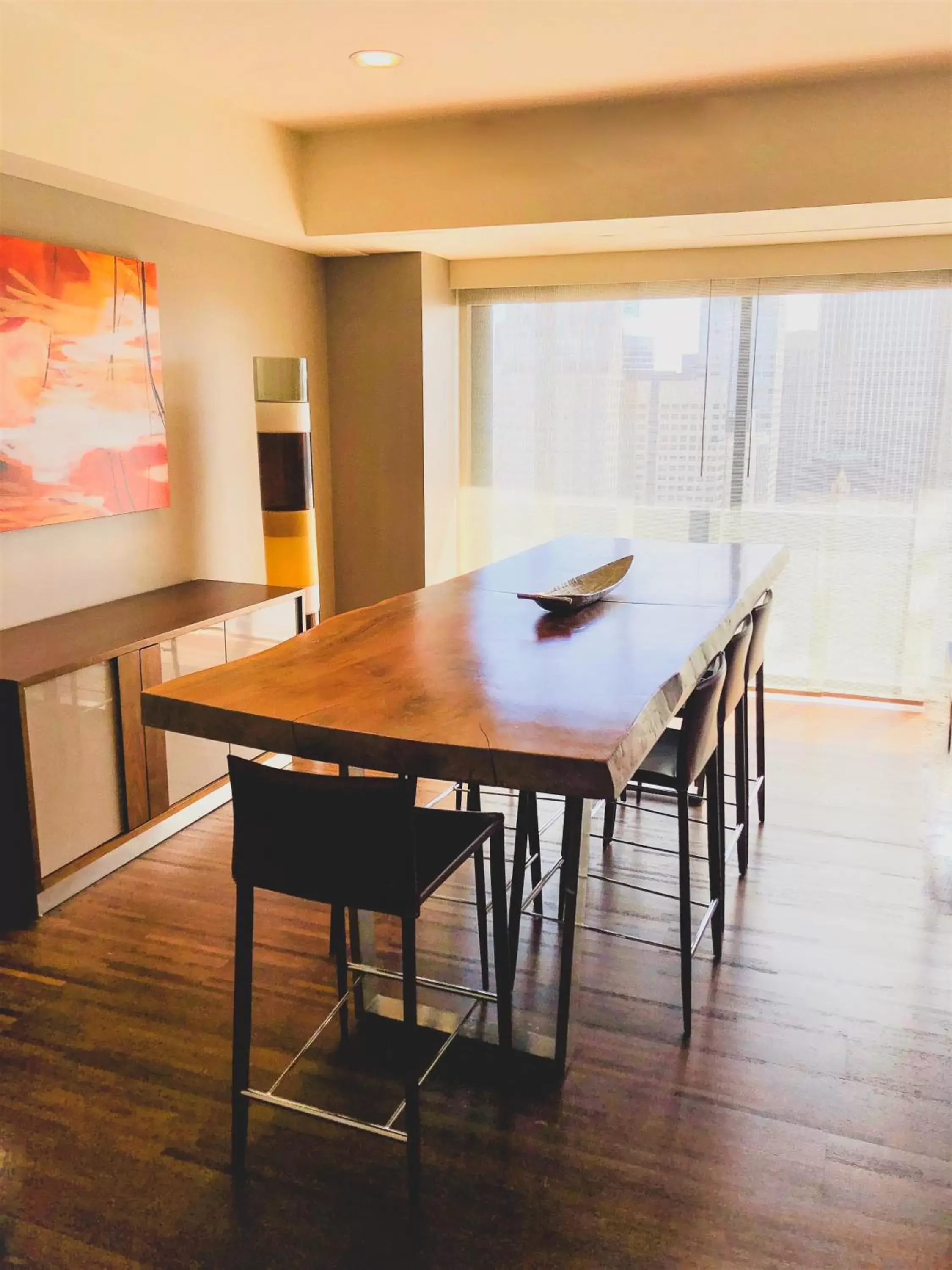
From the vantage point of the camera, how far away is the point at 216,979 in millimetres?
2771

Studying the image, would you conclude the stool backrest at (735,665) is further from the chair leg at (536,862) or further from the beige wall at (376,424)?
the beige wall at (376,424)

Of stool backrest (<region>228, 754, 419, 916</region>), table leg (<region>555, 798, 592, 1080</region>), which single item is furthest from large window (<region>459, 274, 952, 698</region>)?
stool backrest (<region>228, 754, 419, 916</region>)

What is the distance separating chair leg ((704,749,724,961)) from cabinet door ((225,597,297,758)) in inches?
65.3

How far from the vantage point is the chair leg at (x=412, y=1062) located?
1854 mm

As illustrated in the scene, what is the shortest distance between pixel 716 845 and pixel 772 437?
3.12m

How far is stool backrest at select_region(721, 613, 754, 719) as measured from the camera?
2.79 metres

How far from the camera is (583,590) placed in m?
3.14

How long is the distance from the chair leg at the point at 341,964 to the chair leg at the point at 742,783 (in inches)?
57.6

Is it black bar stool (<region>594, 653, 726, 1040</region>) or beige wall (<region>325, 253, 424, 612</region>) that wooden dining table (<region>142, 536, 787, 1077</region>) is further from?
beige wall (<region>325, 253, 424, 612</region>)

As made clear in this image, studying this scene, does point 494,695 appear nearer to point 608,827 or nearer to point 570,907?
point 570,907

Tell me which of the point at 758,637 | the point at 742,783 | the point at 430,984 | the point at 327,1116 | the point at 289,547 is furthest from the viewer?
the point at 289,547

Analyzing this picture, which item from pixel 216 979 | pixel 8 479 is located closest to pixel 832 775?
pixel 216 979

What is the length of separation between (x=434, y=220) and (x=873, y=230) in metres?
1.96

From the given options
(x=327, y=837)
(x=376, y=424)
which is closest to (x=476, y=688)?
(x=327, y=837)
